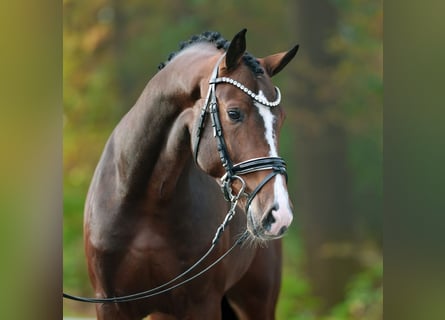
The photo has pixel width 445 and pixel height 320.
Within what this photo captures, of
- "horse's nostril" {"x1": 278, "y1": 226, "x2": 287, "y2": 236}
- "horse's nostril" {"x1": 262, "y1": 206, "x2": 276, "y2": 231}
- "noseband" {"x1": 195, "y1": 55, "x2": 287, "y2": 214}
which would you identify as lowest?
"horse's nostril" {"x1": 278, "y1": 226, "x2": 287, "y2": 236}

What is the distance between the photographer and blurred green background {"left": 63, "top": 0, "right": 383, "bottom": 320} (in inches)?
171

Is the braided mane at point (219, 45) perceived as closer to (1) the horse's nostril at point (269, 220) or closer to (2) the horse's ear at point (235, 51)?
(2) the horse's ear at point (235, 51)

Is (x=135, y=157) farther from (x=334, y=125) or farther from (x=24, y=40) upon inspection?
(x=334, y=125)

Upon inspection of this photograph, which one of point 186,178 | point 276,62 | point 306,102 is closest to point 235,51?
point 276,62

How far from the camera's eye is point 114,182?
8.75 feet

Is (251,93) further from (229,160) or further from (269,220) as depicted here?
(269,220)

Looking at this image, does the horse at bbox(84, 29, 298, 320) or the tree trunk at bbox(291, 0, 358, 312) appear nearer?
the horse at bbox(84, 29, 298, 320)

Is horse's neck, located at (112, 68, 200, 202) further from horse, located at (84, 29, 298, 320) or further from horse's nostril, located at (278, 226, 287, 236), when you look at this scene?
horse's nostril, located at (278, 226, 287, 236)

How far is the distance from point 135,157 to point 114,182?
0.18m

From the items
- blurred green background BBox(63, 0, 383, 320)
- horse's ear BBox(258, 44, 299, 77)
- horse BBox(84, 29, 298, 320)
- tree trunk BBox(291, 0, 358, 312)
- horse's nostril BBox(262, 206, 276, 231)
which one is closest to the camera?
horse's nostril BBox(262, 206, 276, 231)

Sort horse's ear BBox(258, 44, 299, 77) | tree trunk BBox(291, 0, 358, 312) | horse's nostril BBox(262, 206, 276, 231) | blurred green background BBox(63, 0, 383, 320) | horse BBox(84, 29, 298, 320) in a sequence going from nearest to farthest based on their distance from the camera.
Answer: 1. horse's nostril BBox(262, 206, 276, 231)
2. horse BBox(84, 29, 298, 320)
3. horse's ear BBox(258, 44, 299, 77)
4. blurred green background BBox(63, 0, 383, 320)
5. tree trunk BBox(291, 0, 358, 312)

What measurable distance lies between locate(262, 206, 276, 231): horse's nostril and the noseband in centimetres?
9

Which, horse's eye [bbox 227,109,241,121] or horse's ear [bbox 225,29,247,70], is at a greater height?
horse's ear [bbox 225,29,247,70]

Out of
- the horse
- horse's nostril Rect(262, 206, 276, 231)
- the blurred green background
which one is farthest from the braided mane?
the blurred green background
